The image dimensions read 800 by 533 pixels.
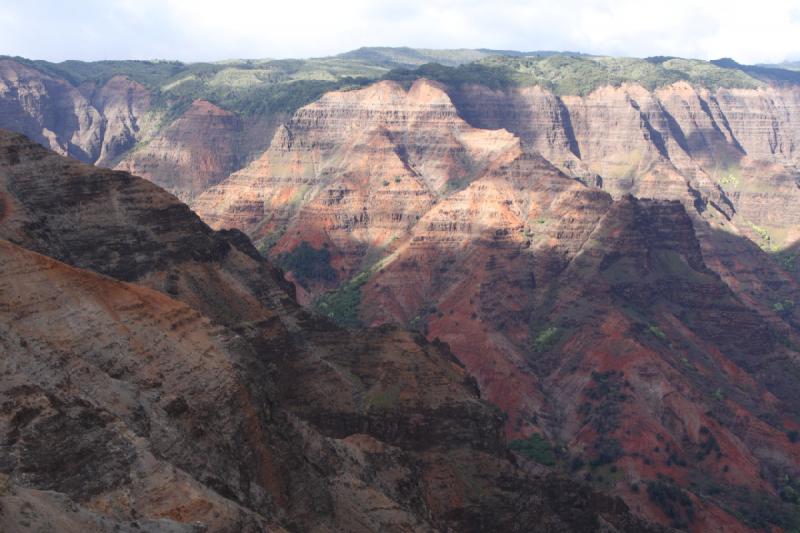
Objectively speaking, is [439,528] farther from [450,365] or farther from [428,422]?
[450,365]

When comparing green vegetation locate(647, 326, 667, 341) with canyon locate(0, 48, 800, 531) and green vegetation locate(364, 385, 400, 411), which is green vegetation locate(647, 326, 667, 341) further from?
green vegetation locate(364, 385, 400, 411)

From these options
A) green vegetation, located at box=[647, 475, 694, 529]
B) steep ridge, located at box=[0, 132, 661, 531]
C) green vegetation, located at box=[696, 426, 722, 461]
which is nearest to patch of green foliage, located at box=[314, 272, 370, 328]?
steep ridge, located at box=[0, 132, 661, 531]

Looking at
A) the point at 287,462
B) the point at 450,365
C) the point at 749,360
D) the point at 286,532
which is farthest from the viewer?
the point at 749,360

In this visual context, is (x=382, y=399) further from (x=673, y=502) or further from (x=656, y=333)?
(x=656, y=333)

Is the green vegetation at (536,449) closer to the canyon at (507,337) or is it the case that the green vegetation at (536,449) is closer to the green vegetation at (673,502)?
the canyon at (507,337)

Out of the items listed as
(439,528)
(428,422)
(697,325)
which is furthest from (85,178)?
(697,325)

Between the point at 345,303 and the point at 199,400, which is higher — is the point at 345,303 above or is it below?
below

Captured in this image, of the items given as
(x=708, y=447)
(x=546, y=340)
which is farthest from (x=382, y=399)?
(x=546, y=340)
